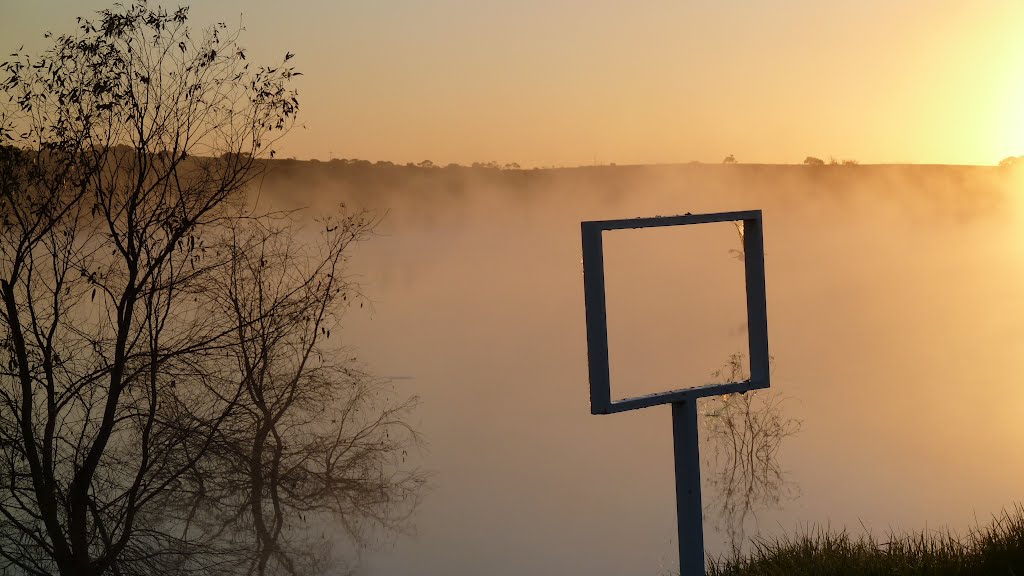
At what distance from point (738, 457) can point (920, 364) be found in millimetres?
10669

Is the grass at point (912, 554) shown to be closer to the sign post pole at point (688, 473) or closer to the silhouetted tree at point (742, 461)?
the sign post pole at point (688, 473)

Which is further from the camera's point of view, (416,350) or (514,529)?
(416,350)

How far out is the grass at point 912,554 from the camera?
474 centimetres

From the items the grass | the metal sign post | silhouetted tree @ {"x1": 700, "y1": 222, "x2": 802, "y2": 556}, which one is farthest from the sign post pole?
silhouetted tree @ {"x1": 700, "y1": 222, "x2": 802, "y2": 556}

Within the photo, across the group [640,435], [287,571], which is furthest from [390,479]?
[640,435]

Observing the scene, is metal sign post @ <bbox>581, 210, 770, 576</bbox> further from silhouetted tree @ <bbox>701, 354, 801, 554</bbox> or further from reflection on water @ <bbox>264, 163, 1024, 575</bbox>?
silhouetted tree @ <bbox>701, 354, 801, 554</bbox>

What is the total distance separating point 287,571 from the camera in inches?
430

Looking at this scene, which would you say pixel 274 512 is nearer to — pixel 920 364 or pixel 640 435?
pixel 640 435

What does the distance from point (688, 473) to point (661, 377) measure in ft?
1.26

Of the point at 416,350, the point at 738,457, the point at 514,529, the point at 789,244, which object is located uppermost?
the point at 789,244

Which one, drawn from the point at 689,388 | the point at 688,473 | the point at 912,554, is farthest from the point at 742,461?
the point at 689,388

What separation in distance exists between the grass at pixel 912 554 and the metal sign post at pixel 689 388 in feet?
4.45

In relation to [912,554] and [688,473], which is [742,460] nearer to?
[912,554]

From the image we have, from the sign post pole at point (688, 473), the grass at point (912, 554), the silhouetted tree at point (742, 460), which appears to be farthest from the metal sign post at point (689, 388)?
the silhouetted tree at point (742, 460)
